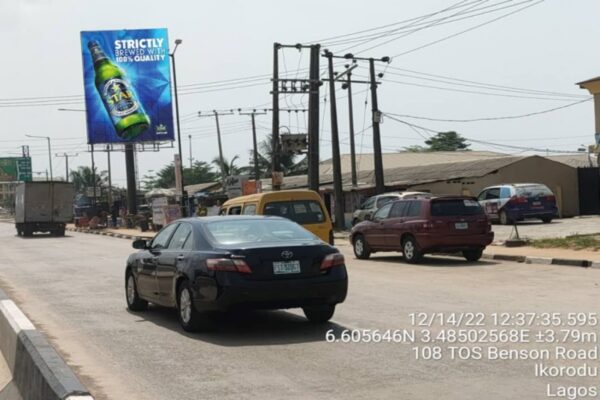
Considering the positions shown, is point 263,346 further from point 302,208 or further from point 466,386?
point 302,208

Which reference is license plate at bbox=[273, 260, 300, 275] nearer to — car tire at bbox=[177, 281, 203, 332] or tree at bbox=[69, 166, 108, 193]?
car tire at bbox=[177, 281, 203, 332]

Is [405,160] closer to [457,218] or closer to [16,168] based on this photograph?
[457,218]

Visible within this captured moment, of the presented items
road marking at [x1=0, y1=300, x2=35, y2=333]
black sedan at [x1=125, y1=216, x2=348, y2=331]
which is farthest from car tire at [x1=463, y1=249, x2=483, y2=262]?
road marking at [x1=0, y1=300, x2=35, y2=333]

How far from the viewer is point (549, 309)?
1082 cm

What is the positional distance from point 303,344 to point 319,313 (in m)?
1.31

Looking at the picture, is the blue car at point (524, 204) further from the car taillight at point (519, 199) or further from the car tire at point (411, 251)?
the car tire at point (411, 251)

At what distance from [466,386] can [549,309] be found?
4.60m

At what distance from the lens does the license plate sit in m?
9.30

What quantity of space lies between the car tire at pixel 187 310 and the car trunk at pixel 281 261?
87 centimetres

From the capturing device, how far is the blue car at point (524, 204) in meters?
32.9

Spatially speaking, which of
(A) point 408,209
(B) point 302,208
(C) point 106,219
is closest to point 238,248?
(B) point 302,208

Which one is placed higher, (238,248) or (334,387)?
(238,248)

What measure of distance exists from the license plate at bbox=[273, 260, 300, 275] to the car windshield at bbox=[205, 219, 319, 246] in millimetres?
479

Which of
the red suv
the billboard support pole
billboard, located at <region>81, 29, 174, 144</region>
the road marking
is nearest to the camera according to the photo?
the road marking
